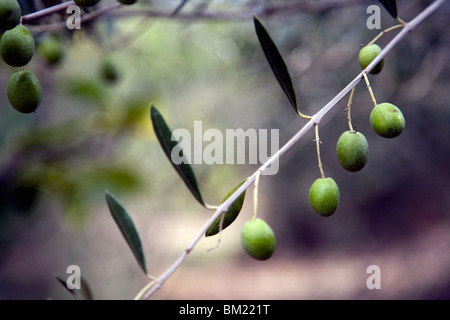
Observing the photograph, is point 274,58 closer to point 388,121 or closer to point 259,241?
point 388,121

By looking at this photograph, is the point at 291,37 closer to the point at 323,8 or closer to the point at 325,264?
the point at 323,8

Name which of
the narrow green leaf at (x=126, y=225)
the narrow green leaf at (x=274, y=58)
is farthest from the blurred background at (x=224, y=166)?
the narrow green leaf at (x=274, y=58)

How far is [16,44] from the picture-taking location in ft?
2.27

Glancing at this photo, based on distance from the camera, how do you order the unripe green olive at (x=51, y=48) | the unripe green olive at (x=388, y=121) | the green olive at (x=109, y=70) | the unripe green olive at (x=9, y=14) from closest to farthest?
1. the unripe green olive at (x=9, y=14)
2. the unripe green olive at (x=388, y=121)
3. the unripe green olive at (x=51, y=48)
4. the green olive at (x=109, y=70)

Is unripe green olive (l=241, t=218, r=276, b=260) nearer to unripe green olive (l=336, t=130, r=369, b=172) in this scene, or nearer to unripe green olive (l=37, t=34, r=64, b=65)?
unripe green olive (l=336, t=130, r=369, b=172)

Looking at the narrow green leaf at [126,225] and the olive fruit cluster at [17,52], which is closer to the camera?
the olive fruit cluster at [17,52]

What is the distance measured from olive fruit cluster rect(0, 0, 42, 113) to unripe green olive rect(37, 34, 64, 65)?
0.66 m

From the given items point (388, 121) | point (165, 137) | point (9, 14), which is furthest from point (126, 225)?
point (388, 121)

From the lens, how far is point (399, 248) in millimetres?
6141

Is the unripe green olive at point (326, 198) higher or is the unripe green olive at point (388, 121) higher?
the unripe green olive at point (388, 121)

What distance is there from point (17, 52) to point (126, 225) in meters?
0.39

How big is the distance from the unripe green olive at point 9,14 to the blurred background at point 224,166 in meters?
0.71

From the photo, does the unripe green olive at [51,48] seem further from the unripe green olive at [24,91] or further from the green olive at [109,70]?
the unripe green olive at [24,91]

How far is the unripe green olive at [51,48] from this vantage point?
1.35 metres
